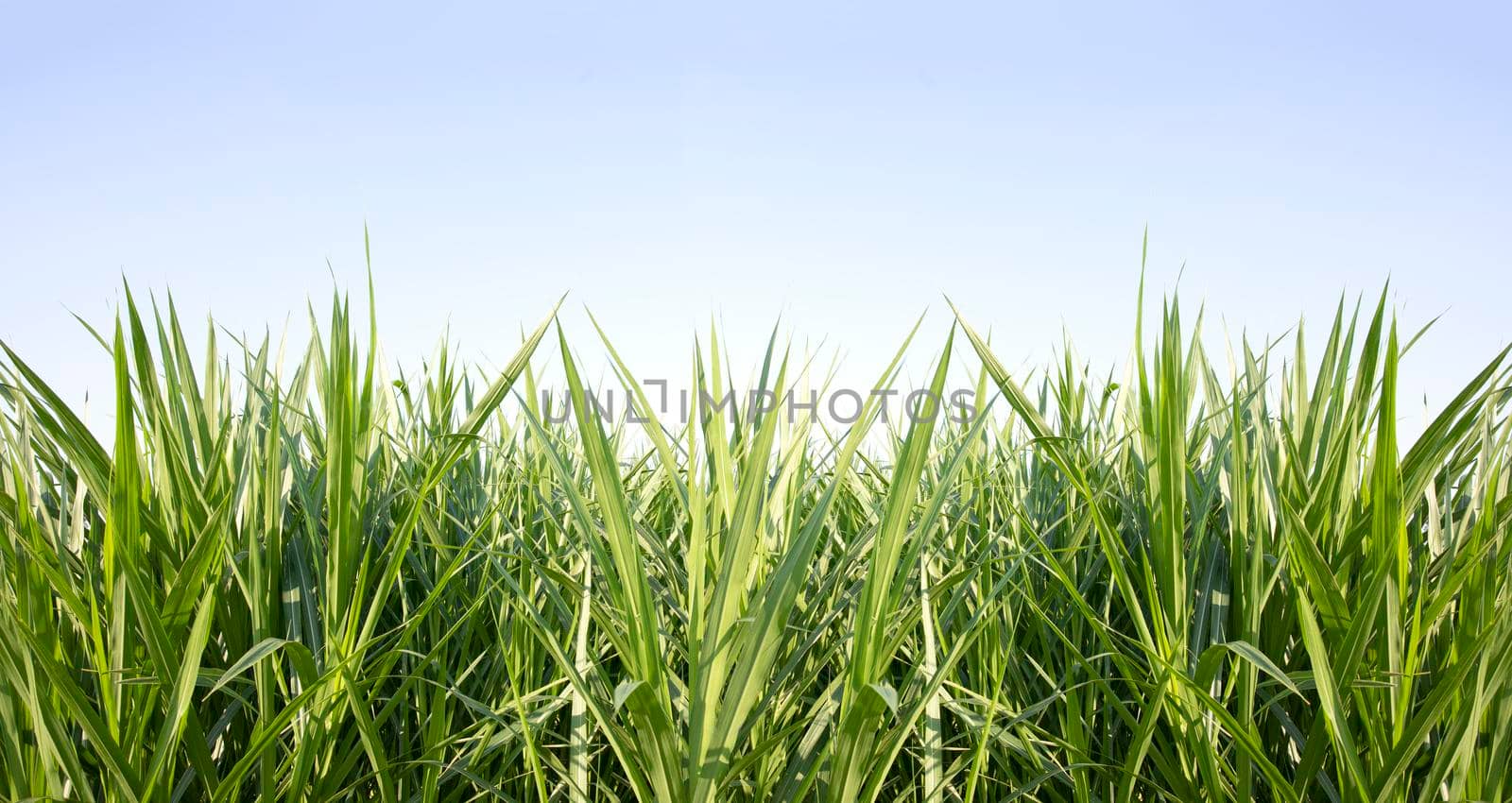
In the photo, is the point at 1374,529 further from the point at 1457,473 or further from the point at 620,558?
the point at 620,558

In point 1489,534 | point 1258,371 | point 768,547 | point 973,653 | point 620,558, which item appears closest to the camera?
point 620,558

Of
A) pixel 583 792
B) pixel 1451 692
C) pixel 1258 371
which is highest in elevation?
pixel 1258 371

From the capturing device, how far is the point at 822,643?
1.90 meters

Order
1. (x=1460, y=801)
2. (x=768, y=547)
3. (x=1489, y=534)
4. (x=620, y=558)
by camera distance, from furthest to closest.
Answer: (x=768, y=547), (x=1489, y=534), (x=1460, y=801), (x=620, y=558)

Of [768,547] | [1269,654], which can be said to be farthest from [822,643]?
[1269,654]

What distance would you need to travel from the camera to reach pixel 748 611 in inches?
60.4

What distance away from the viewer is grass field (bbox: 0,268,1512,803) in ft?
4.77

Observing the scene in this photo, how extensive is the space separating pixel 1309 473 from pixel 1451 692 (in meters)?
0.50

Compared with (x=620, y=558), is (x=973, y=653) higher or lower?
lower

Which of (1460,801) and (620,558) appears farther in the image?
(1460,801)

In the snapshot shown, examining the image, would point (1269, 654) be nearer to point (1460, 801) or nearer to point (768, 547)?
point (1460, 801)

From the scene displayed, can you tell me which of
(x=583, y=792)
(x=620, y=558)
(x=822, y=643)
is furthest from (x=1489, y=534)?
(x=583, y=792)

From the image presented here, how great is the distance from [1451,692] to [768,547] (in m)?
1.01

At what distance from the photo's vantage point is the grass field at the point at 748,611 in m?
1.45
